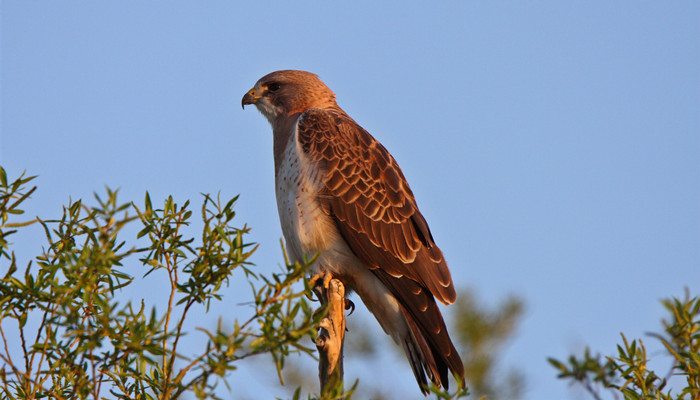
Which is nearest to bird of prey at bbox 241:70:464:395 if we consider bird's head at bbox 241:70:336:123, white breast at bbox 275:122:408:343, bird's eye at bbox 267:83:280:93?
white breast at bbox 275:122:408:343

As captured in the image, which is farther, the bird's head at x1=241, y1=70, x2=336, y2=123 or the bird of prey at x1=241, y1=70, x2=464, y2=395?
the bird's head at x1=241, y1=70, x2=336, y2=123

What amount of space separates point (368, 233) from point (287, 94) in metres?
2.08

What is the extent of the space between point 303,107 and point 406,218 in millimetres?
1711

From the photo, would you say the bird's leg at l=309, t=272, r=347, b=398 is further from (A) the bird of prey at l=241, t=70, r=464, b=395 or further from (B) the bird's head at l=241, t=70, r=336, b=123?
(B) the bird's head at l=241, t=70, r=336, b=123

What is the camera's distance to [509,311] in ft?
45.9

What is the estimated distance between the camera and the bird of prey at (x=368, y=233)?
216 inches

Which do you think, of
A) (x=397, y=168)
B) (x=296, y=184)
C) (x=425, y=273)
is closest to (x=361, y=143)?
(x=397, y=168)

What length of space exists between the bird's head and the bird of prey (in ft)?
3.00

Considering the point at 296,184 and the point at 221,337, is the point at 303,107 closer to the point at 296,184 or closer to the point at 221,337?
the point at 296,184

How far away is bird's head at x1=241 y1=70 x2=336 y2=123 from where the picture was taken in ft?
23.1

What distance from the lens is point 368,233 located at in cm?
567

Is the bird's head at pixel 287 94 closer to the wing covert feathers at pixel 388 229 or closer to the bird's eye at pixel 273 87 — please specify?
the bird's eye at pixel 273 87

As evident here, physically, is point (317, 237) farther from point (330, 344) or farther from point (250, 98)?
point (250, 98)

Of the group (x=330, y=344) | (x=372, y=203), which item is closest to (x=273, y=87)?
(x=372, y=203)
